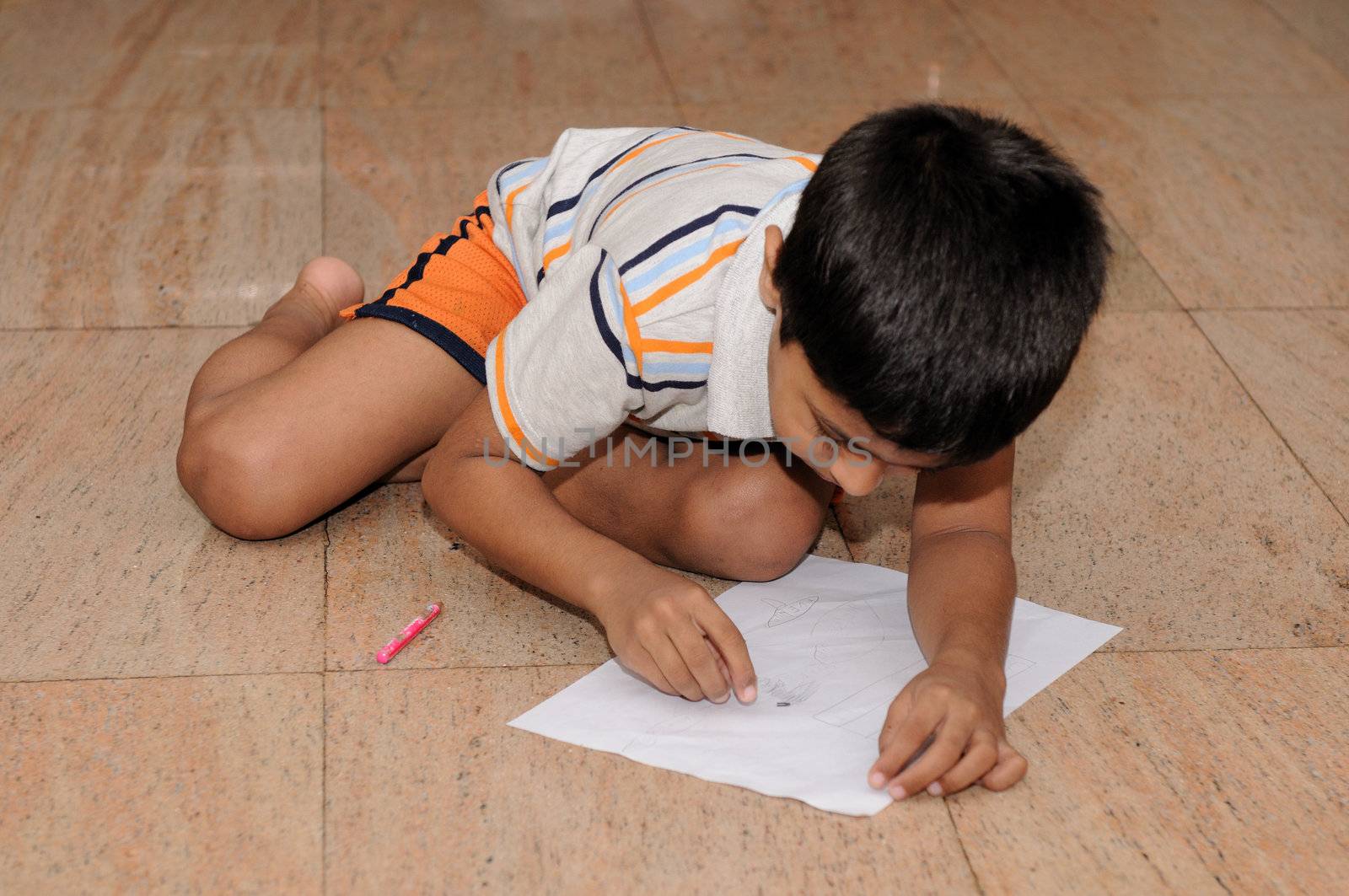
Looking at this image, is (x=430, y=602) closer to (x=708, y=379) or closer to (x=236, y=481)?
(x=236, y=481)

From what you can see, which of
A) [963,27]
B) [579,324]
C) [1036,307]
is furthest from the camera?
[963,27]

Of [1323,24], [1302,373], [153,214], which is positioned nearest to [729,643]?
[1302,373]

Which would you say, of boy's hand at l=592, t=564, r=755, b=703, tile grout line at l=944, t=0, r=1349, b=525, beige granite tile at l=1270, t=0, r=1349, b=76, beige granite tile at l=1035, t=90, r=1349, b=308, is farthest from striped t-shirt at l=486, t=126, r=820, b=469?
beige granite tile at l=1270, t=0, r=1349, b=76

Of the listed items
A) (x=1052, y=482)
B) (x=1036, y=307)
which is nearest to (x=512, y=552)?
(x=1036, y=307)

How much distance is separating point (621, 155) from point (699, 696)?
1.48 ft

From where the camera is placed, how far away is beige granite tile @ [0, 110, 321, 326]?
4.72ft

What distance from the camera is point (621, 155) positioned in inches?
43.6

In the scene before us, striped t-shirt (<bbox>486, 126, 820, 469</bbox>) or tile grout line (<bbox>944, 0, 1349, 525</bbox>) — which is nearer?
striped t-shirt (<bbox>486, 126, 820, 469</bbox>)

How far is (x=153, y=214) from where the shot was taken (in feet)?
5.27

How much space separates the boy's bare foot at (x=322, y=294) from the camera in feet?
4.36

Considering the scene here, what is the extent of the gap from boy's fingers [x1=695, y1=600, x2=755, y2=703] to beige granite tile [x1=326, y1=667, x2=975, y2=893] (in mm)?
71

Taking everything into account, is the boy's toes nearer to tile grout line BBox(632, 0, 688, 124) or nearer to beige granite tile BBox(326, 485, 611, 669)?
beige granite tile BBox(326, 485, 611, 669)

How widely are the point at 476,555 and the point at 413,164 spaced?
0.79 metres

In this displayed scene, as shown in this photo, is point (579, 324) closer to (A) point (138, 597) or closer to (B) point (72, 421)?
(A) point (138, 597)
